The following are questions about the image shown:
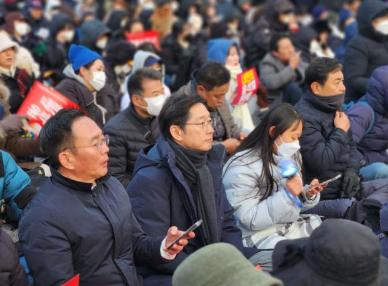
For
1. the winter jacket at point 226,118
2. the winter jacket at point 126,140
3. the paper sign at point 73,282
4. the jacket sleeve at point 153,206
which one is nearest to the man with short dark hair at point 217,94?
the winter jacket at point 226,118

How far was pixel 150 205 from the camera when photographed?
13.6 ft

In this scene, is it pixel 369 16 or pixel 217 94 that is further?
pixel 369 16

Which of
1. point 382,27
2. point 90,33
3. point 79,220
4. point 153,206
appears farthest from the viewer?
point 90,33

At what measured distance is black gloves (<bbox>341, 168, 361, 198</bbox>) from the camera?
544 centimetres

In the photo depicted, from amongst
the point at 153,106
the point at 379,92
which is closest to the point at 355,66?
the point at 379,92

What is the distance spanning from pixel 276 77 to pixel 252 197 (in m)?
3.80

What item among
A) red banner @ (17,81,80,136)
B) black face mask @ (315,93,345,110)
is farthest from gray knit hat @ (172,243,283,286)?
red banner @ (17,81,80,136)

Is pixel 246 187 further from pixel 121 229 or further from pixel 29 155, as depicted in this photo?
pixel 29 155

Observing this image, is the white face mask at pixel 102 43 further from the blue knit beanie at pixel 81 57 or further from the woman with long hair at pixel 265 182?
the woman with long hair at pixel 265 182

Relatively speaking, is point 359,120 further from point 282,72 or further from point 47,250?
point 47,250

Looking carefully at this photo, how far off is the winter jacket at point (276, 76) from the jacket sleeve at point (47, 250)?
16.4ft

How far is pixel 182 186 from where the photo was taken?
4133mm

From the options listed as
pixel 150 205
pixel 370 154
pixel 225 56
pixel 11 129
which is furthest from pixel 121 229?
pixel 225 56

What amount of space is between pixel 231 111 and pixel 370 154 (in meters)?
1.36
